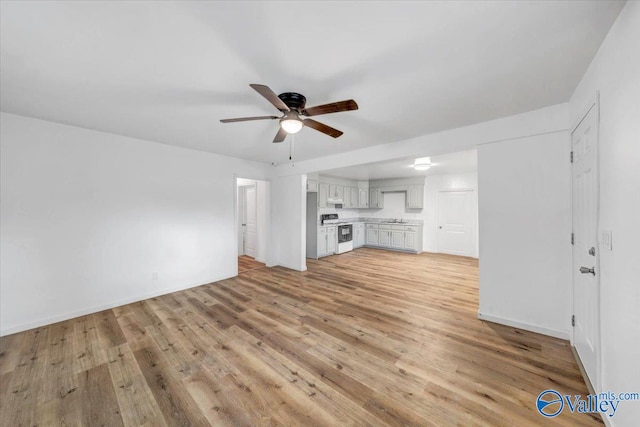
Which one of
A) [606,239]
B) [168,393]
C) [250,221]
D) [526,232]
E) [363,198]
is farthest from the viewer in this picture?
[363,198]

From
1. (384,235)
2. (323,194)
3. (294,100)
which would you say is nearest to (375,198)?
(384,235)

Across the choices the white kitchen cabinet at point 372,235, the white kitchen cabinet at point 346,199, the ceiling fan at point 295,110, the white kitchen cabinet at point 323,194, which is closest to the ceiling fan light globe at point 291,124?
the ceiling fan at point 295,110

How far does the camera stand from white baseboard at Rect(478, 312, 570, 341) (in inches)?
95.5

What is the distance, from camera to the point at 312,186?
625 centimetres

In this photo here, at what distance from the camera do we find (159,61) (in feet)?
5.62

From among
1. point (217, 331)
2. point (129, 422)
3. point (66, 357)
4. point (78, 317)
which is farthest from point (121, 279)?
point (129, 422)

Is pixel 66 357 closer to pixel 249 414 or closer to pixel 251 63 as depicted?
pixel 249 414

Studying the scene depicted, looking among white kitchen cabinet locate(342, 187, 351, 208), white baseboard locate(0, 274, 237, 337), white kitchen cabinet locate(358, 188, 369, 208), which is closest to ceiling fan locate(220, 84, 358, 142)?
white baseboard locate(0, 274, 237, 337)

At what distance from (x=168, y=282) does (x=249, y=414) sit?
3.15 metres

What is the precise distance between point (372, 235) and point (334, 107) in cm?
672

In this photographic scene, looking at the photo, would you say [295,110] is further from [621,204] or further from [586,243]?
[586,243]

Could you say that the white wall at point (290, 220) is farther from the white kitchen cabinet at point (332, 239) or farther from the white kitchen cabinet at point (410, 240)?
the white kitchen cabinet at point (410, 240)

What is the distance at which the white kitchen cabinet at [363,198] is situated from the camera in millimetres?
8133

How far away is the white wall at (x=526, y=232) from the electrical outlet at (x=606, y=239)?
1.13m
